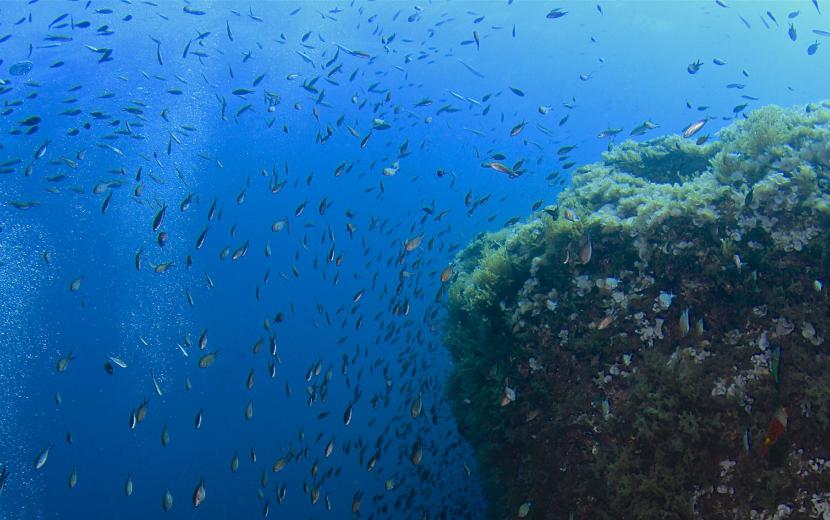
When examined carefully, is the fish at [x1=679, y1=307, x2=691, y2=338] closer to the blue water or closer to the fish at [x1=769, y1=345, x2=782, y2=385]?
the fish at [x1=769, y1=345, x2=782, y2=385]

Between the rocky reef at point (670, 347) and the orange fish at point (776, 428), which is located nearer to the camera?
the orange fish at point (776, 428)

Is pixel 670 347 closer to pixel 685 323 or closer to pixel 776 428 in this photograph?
pixel 685 323

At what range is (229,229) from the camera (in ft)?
129

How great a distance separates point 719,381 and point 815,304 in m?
1.15

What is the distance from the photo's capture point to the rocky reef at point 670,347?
14.5 feet

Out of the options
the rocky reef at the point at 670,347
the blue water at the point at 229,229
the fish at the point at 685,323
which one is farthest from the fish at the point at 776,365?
the blue water at the point at 229,229

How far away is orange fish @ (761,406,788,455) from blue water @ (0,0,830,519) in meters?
9.45

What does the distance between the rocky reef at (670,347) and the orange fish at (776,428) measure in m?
0.02

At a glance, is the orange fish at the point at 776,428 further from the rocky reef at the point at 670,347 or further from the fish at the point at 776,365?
the fish at the point at 776,365

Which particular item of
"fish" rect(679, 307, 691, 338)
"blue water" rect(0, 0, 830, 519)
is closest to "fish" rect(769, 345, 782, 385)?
"fish" rect(679, 307, 691, 338)

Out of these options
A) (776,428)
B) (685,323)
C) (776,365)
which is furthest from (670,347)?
(776,428)

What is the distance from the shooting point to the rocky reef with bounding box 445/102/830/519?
174 inches

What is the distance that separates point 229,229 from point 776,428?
39.7m

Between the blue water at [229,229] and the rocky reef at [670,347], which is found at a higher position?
the rocky reef at [670,347]
